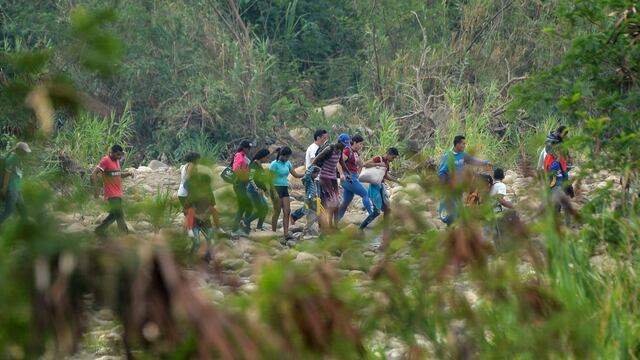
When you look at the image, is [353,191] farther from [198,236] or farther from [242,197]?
[242,197]

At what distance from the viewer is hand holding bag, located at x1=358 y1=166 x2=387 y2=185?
14.4 metres

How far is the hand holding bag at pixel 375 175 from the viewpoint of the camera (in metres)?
14.4

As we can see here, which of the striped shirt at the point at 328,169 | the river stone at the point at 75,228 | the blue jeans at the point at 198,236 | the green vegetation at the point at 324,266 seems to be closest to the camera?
the green vegetation at the point at 324,266

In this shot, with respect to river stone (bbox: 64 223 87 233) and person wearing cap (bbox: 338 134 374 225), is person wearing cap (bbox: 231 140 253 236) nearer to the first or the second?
river stone (bbox: 64 223 87 233)

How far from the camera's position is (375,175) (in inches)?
567

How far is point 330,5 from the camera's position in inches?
1046

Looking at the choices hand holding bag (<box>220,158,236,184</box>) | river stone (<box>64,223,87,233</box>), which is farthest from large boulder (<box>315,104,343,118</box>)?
river stone (<box>64,223,87,233</box>)

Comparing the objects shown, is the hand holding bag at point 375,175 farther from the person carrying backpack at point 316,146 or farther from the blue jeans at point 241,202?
the blue jeans at point 241,202

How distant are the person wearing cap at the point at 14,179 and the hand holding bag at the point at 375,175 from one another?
1157cm

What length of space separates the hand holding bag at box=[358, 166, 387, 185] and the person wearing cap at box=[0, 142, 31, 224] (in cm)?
1157

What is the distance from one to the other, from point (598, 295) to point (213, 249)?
10.3 ft

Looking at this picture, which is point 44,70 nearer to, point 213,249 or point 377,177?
point 213,249

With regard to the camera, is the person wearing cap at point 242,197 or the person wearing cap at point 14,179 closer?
the person wearing cap at point 14,179

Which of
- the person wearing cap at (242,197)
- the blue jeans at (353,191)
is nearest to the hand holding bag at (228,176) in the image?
the person wearing cap at (242,197)
